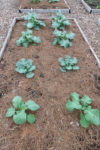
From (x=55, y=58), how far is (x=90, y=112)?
4.68ft

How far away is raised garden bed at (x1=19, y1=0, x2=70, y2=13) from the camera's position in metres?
4.80

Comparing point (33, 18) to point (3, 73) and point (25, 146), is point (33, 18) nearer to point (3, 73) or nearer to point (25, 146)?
point (3, 73)

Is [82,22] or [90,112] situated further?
[82,22]

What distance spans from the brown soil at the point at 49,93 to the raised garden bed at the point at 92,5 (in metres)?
2.34

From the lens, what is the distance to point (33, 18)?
3.60 metres

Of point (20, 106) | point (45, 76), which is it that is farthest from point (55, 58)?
point (20, 106)

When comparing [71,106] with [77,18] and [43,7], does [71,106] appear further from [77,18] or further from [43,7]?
[43,7]

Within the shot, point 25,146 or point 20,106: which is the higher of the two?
point 20,106

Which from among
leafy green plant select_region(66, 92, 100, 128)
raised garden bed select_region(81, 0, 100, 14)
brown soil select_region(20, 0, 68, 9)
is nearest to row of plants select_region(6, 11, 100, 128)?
leafy green plant select_region(66, 92, 100, 128)

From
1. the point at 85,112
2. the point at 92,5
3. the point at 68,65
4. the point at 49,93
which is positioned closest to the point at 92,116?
the point at 85,112

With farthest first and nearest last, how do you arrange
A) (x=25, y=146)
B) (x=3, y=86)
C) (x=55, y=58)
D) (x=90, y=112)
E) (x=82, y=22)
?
(x=82, y=22)
(x=55, y=58)
(x=3, y=86)
(x=90, y=112)
(x=25, y=146)

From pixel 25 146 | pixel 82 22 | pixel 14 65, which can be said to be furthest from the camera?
pixel 82 22

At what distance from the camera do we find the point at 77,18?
4.72 m

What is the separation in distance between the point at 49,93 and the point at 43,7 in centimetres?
399
